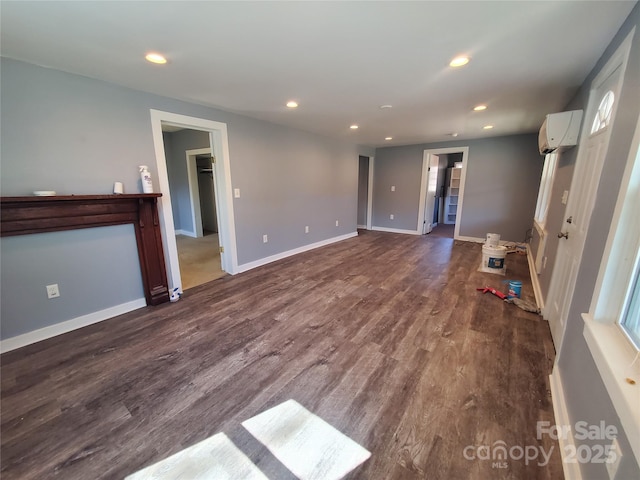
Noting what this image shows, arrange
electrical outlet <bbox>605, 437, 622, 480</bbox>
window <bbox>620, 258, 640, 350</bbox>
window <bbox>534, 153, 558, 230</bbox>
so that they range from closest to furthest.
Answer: electrical outlet <bbox>605, 437, 622, 480</bbox> → window <bbox>620, 258, 640, 350</bbox> → window <bbox>534, 153, 558, 230</bbox>

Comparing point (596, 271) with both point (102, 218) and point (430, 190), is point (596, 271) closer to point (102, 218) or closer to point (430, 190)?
point (102, 218)

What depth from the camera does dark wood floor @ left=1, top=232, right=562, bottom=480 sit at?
132cm

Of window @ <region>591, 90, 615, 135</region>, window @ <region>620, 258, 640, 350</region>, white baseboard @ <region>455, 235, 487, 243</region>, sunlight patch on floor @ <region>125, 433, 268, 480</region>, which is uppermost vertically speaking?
window @ <region>591, 90, 615, 135</region>

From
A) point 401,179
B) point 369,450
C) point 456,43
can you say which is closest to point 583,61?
point 456,43

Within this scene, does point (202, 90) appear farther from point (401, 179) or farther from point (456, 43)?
point (401, 179)

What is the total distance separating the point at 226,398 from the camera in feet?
5.41

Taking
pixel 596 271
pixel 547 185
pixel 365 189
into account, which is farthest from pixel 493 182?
pixel 596 271

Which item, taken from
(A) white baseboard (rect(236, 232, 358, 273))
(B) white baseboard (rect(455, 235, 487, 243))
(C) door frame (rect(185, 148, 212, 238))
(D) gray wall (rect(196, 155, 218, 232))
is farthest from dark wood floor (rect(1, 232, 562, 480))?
(D) gray wall (rect(196, 155, 218, 232))

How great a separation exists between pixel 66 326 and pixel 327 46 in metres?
3.28

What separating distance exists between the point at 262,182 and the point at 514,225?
5210 mm

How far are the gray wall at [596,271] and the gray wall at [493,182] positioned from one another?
13.0ft

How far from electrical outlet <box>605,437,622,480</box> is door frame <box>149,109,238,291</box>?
138 inches

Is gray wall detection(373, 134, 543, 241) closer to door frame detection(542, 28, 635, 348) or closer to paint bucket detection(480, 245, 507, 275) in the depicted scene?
paint bucket detection(480, 245, 507, 275)

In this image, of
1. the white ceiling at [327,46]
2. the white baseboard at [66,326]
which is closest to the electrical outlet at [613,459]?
the white ceiling at [327,46]
